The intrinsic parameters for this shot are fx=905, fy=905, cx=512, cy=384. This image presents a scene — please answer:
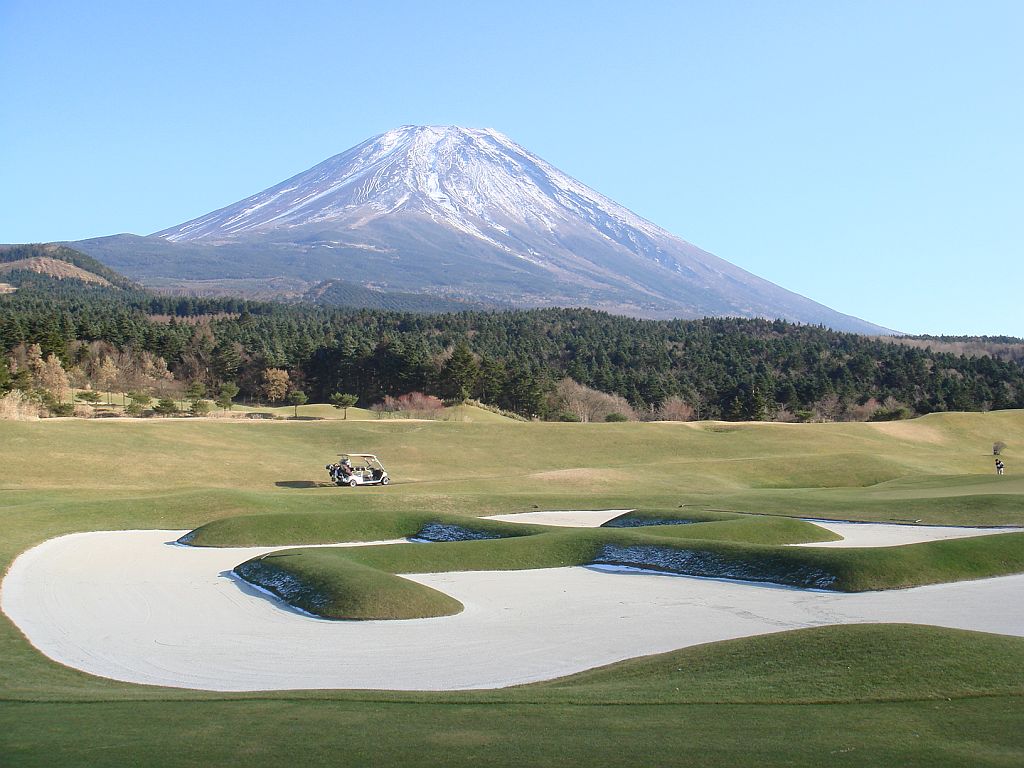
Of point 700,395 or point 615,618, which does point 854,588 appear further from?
point 700,395

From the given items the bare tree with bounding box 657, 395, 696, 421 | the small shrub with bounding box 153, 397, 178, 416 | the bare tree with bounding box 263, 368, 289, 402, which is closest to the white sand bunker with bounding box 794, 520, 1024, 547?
the small shrub with bounding box 153, 397, 178, 416

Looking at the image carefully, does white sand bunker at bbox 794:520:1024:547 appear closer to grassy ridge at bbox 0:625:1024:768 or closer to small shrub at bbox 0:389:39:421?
grassy ridge at bbox 0:625:1024:768

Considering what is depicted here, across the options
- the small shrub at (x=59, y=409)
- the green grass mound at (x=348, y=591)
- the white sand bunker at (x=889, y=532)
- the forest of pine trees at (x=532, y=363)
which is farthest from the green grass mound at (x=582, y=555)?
the forest of pine trees at (x=532, y=363)

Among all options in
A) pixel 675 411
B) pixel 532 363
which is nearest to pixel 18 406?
pixel 532 363

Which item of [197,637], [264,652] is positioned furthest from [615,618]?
[197,637]

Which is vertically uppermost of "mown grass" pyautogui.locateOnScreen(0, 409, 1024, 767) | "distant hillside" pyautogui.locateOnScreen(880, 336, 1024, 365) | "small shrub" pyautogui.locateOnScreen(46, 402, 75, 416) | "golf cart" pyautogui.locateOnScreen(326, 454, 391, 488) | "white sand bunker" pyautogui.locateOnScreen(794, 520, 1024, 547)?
"distant hillside" pyautogui.locateOnScreen(880, 336, 1024, 365)

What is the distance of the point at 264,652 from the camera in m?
16.1

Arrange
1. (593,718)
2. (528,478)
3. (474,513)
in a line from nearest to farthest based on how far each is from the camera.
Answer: (593,718), (474,513), (528,478)

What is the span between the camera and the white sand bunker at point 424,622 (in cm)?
1495

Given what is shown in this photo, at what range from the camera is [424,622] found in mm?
18516

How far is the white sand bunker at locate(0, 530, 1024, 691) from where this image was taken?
14953 millimetres

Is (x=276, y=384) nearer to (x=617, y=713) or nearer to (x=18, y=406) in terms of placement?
(x=18, y=406)

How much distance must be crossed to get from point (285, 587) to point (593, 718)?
1198 centimetres

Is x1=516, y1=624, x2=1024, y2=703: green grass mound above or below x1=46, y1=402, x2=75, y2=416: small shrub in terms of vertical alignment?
above
